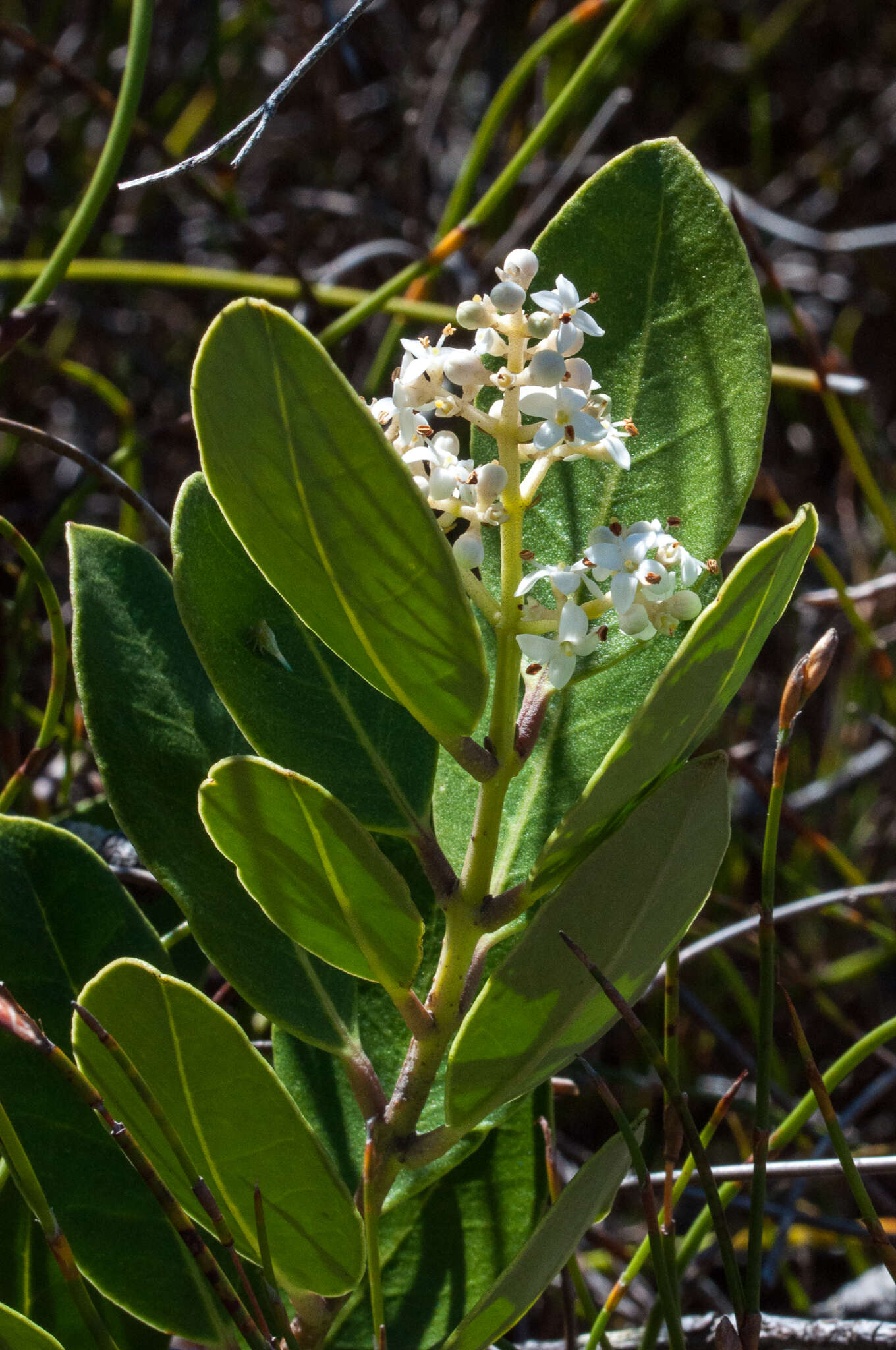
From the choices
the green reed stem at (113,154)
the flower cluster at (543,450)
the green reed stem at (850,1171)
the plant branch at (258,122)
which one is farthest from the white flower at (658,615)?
the green reed stem at (113,154)

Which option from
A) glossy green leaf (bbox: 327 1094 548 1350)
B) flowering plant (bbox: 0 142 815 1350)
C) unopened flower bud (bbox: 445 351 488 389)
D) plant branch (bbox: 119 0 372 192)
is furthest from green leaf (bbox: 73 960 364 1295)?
plant branch (bbox: 119 0 372 192)

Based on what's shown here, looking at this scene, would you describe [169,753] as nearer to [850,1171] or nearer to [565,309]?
[565,309]

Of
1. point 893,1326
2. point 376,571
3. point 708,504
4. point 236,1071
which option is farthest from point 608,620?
point 893,1326

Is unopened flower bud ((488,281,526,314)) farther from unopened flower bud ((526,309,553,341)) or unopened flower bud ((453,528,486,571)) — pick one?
unopened flower bud ((453,528,486,571))

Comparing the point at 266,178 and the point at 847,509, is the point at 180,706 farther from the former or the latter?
the point at 266,178

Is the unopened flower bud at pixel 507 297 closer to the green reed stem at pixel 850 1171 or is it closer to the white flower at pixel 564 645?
the white flower at pixel 564 645
